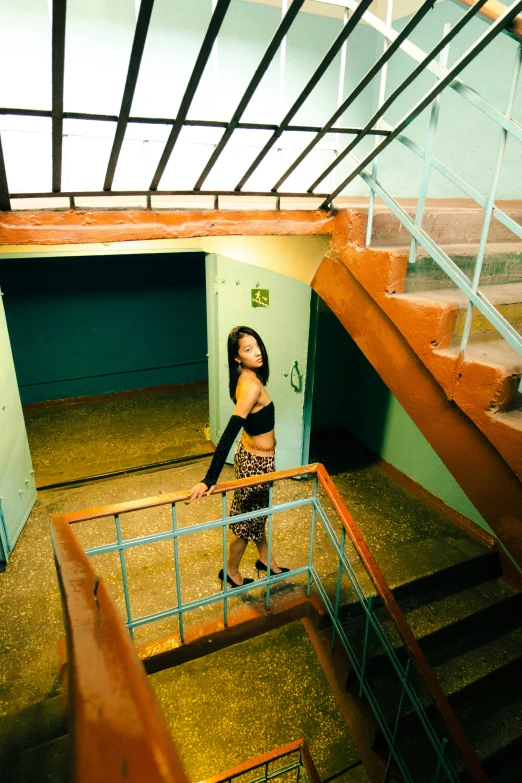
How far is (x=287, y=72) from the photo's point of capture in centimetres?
492

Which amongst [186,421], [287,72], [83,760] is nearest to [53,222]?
[83,760]

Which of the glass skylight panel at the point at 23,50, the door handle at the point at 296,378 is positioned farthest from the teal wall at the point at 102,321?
the door handle at the point at 296,378

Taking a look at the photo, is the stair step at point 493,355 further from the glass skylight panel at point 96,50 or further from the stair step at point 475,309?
the glass skylight panel at point 96,50

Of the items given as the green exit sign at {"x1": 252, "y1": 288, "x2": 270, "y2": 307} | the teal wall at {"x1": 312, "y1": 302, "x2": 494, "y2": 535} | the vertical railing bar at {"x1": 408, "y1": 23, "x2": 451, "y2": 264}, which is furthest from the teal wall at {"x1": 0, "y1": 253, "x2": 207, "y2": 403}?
the vertical railing bar at {"x1": 408, "y1": 23, "x2": 451, "y2": 264}

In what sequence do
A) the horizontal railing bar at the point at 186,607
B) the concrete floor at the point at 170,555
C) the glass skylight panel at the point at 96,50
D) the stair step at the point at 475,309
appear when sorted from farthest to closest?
the glass skylight panel at the point at 96,50, the concrete floor at the point at 170,555, the horizontal railing bar at the point at 186,607, the stair step at the point at 475,309

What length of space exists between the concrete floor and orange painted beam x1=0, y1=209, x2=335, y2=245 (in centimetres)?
266

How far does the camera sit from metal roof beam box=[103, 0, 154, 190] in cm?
128

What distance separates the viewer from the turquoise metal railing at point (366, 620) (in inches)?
89.7

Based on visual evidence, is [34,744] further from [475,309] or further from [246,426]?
[475,309]

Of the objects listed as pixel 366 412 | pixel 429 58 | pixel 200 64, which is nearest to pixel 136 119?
pixel 200 64

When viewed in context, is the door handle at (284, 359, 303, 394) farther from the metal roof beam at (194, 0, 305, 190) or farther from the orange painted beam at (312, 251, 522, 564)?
the metal roof beam at (194, 0, 305, 190)

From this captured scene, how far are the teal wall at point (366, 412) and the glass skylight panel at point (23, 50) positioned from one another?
385 centimetres

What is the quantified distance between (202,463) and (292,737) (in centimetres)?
316

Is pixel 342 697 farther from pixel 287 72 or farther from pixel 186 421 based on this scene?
pixel 287 72
